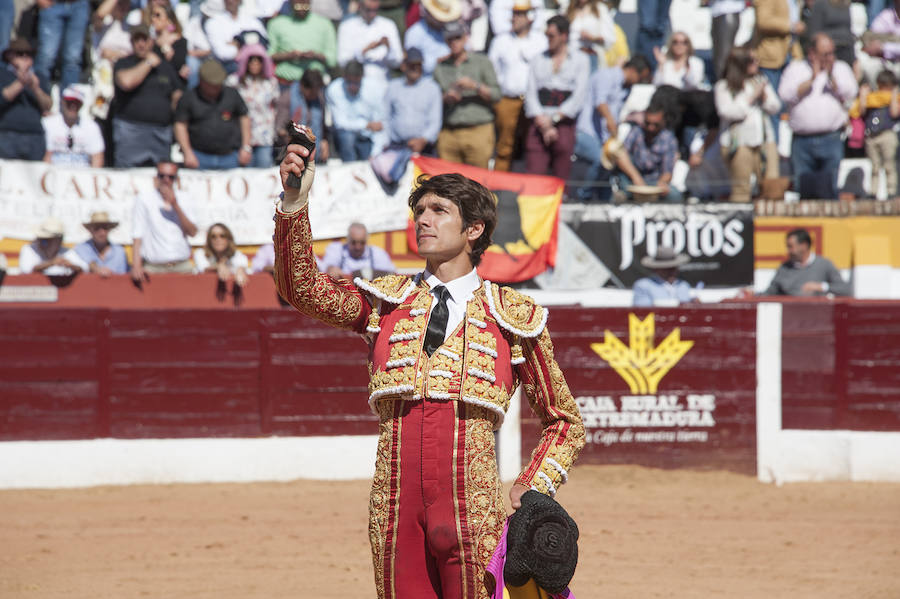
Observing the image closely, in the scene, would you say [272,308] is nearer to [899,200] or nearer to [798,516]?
[798,516]

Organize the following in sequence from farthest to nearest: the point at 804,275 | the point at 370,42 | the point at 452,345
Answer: the point at 370,42, the point at 804,275, the point at 452,345

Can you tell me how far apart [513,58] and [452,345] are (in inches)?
297

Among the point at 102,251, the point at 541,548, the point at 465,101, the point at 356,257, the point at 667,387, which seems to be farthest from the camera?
the point at 465,101

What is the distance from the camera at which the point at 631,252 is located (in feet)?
33.4

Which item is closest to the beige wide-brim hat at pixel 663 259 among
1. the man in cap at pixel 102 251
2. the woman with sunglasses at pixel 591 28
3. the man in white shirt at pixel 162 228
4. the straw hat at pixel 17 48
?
the woman with sunglasses at pixel 591 28

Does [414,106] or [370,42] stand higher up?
[370,42]

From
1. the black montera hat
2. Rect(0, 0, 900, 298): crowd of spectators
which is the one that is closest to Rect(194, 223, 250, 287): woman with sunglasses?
Rect(0, 0, 900, 298): crowd of spectators

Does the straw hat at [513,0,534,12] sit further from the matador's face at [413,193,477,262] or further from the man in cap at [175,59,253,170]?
the matador's face at [413,193,477,262]

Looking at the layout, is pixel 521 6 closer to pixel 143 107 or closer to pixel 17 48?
pixel 143 107

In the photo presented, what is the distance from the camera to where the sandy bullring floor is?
5844 millimetres

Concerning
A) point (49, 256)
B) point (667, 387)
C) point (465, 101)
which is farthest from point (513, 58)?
point (49, 256)

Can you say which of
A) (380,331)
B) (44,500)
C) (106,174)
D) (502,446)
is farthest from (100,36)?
(380,331)

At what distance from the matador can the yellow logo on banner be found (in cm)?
605

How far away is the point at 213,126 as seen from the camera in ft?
32.0
